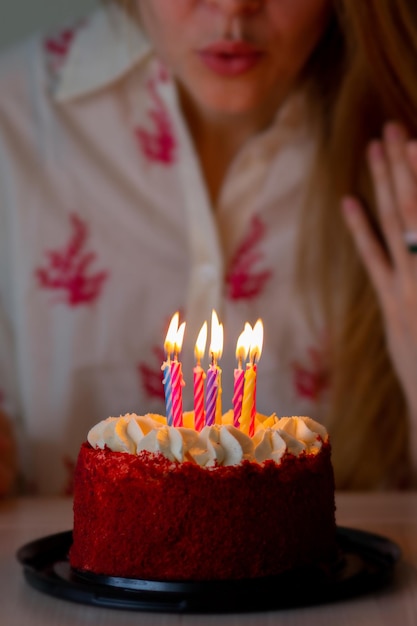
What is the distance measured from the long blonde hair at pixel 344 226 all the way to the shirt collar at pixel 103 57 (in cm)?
7

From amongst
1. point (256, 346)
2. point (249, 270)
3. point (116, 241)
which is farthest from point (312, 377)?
point (256, 346)

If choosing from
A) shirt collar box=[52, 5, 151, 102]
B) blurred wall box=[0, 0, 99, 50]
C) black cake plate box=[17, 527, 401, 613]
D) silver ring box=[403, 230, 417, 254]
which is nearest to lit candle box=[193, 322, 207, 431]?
black cake plate box=[17, 527, 401, 613]

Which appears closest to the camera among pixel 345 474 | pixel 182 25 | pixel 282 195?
pixel 182 25

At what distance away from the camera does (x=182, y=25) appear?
62.4 inches

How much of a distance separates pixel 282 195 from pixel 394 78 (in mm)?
335

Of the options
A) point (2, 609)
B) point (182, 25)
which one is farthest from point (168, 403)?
point (182, 25)

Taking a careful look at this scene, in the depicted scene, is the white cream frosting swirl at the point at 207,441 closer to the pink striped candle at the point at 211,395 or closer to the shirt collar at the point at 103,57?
the pink striped candle at the point at 211,395

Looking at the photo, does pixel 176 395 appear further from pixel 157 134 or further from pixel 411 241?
pixel 157 134

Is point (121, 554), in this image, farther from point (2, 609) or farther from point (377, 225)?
point (377, 225)

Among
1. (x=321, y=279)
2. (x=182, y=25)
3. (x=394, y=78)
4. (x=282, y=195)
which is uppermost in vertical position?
(x=182, y=25)

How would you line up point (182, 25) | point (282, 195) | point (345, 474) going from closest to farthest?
point (182, 25) < point (345, 474) < point (282, 195)

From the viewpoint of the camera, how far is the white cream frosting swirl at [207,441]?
84cm

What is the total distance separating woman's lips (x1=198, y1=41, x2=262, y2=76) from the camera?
1.59m

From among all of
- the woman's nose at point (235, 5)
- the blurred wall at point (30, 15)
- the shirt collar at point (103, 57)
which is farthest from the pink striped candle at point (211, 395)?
the blurred wall at point (30, 15)
